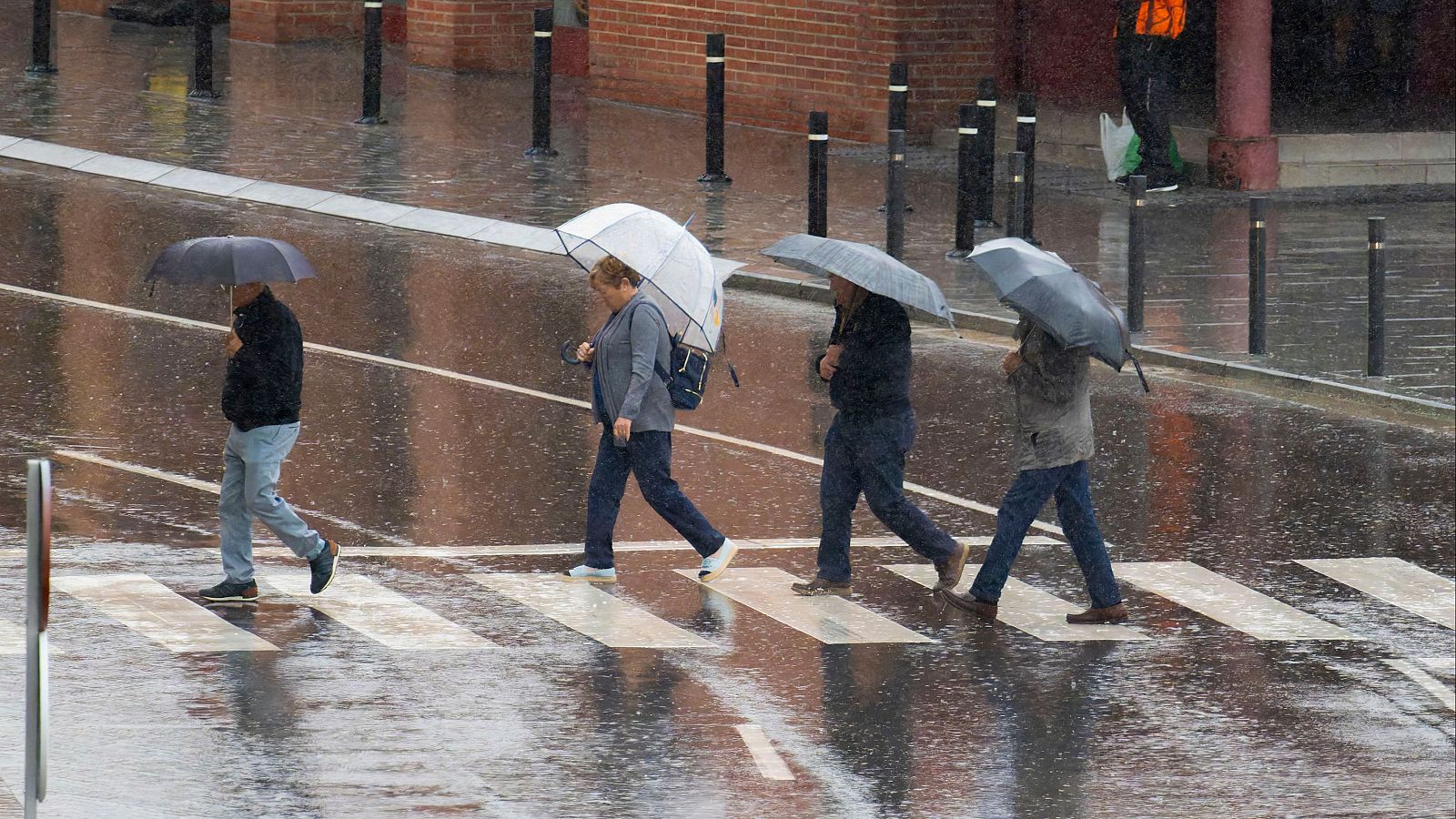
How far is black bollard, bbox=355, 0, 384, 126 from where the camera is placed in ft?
74.8

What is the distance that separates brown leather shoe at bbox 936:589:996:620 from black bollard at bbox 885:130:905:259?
7.54 m

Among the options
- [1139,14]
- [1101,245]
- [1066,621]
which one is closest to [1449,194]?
[1139,14]

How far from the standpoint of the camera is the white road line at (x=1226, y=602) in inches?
382

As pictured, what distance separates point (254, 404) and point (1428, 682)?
15.3 ft

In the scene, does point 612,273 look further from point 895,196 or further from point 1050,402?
point 895,196

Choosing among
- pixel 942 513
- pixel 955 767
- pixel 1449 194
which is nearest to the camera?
pixel 955 767

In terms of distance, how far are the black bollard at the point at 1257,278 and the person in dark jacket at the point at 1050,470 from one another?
17.5 ft

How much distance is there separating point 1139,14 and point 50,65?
11682 millimetres

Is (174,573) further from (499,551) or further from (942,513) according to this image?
(942,513)

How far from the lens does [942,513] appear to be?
11.3m

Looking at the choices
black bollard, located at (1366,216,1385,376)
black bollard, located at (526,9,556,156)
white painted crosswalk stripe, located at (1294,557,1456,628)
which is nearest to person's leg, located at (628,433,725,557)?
white painted crosswalk stripe, located at (1294,557,1456,628)

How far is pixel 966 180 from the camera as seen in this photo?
17.8 meters

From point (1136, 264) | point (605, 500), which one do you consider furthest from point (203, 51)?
point (605, 500)

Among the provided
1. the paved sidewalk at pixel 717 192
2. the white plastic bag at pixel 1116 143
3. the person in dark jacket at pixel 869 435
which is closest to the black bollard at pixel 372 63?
the paved sidewalk at pixel 717 192
